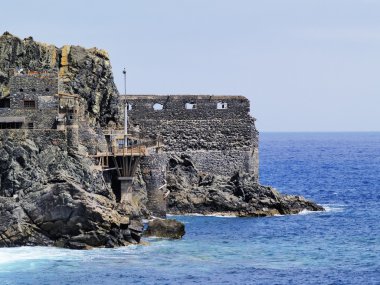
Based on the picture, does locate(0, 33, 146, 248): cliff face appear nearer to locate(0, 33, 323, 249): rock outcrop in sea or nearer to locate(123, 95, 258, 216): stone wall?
locate(0, 33, 323, 249): rock outcrop in sea

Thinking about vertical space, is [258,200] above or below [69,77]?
below

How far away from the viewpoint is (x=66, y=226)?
67.9 m

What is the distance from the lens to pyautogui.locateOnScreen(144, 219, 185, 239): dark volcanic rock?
244ft

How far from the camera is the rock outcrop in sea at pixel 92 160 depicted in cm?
6812

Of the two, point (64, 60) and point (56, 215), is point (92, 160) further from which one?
point (64, 60)

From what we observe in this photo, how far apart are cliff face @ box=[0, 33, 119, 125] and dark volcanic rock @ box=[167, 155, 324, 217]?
9180mm

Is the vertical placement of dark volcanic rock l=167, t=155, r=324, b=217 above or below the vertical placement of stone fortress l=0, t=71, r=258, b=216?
below

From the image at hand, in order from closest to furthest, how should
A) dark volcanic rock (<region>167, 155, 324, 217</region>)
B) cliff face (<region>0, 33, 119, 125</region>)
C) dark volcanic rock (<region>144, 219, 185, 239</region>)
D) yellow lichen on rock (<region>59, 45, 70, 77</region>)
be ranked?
dark volcanic rock (<region>144, 219, 185, 239</region>) < yellow lichen on rock (<region>59, 45, 70, 77</region>) < cliff face (<region>0, 33, 119, 125</region>) < dark volcanic rock (<region>167, 155, 324, 217</region>)

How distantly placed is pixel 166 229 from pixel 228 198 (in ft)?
54.4

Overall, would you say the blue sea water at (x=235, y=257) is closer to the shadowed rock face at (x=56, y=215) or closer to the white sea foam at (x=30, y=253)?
the white sea foam at (x=30, y=253)

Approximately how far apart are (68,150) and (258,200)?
21.9 m

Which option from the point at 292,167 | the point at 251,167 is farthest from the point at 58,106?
the point at 292,167

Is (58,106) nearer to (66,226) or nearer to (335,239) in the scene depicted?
(66,226)

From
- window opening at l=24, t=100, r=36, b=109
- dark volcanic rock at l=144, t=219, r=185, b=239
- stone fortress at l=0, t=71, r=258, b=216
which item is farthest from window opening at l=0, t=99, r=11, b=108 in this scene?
dark volcanic rock at l=144, t=219, r=185, b=239
